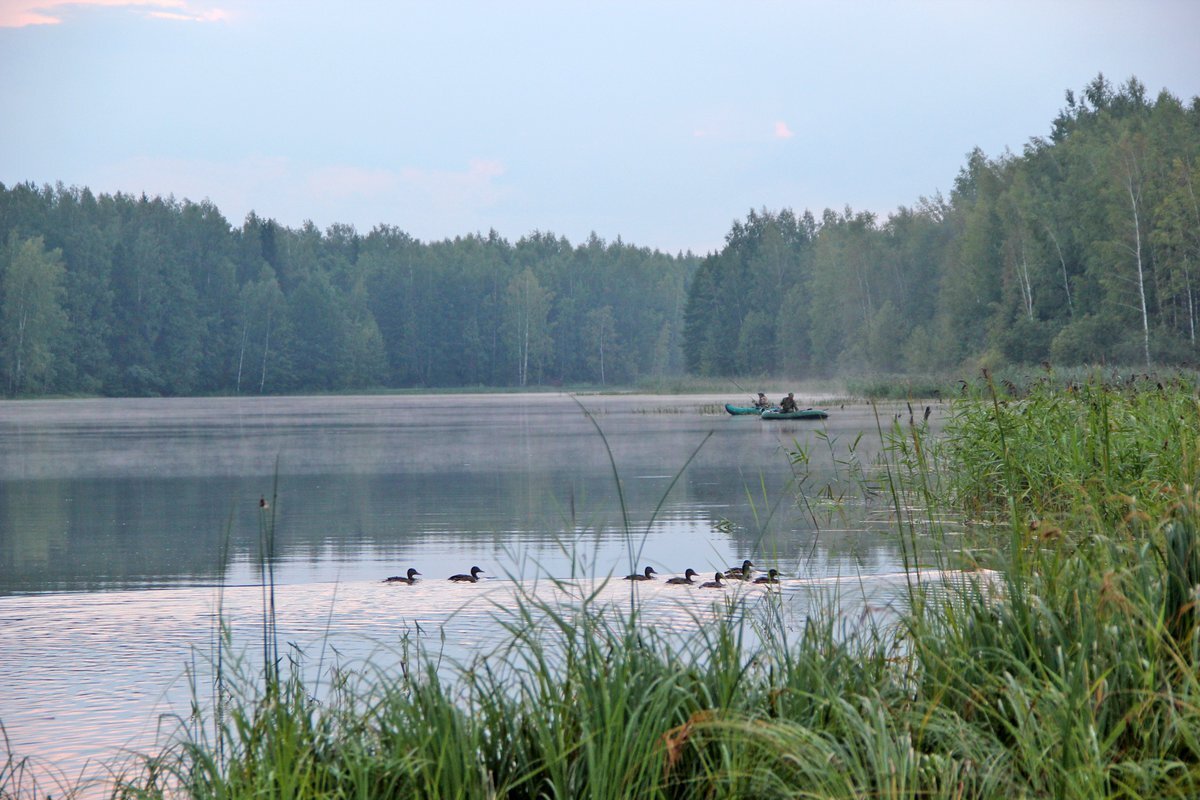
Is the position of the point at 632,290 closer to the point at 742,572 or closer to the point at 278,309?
the point at 278,309

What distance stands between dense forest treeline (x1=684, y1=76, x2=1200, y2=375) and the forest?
109 millimetres

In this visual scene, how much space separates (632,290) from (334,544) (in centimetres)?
10052

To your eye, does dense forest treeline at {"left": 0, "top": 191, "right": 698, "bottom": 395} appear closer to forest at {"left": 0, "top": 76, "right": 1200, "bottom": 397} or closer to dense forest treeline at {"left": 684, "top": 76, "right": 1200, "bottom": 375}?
forest at {"left": 0, "top": 76, "right": 1200, "bottom": 397}

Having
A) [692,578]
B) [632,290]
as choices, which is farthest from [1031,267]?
[632,290]

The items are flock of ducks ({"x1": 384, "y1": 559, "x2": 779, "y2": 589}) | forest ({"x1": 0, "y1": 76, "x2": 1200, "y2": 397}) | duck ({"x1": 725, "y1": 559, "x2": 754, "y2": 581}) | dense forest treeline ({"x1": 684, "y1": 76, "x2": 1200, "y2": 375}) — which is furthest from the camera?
forest ({"x1": 0, "y1": 76, "x2": 1200, "y2": 397})

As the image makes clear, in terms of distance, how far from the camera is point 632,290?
110m

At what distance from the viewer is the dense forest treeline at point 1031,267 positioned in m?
39.5

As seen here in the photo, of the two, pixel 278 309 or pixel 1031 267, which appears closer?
pixel 1031 267

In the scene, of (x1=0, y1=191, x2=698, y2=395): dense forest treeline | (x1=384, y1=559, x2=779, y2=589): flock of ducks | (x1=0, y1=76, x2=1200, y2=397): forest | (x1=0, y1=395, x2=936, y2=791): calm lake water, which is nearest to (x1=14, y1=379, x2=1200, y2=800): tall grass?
(x1=0, y1=395, x2=936, y2=791): calm lake water

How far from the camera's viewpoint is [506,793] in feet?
8.79

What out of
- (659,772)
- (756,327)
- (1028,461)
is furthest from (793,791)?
(756,327)

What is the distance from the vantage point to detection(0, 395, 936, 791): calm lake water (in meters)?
5.05

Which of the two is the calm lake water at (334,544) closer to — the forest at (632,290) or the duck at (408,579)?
the duck at (408,579)

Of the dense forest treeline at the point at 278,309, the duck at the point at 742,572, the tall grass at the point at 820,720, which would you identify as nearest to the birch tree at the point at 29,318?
the dense forest treeline at the point at 278,309
